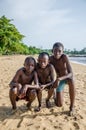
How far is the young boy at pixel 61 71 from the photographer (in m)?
5.03

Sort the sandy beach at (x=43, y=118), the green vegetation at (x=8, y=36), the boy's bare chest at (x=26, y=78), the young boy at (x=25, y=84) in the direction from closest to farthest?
the sandy beach at (x=43, y=118)
the young boy at (x=25, y=84)
the boy's bare chest at (x=26, y=78)
the green vegetation at (x=8, y=36)

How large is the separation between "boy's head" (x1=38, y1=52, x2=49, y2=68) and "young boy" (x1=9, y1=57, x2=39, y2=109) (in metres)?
0.13

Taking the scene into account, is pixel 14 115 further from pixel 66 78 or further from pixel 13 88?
pixel 66 78

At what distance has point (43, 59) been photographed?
498 centimetres

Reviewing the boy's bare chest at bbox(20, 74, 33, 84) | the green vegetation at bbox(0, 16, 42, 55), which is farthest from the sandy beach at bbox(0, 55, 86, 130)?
the green vegetation at bbox(0, 16, 42, 55)

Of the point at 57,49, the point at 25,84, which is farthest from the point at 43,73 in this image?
the point at 57,49

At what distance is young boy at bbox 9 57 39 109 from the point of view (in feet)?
16.0

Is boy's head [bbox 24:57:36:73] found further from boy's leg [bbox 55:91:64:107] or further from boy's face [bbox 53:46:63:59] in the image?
boy's leg [bbox 55:91:64:107]

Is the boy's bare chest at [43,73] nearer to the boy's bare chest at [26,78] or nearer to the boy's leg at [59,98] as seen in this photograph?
the boy's bare chest at [26,78]

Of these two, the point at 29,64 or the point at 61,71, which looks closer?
the point at 29,64

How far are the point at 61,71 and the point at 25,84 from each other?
0.81 meters

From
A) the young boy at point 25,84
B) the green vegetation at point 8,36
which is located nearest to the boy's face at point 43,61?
the young boy at point 25,84

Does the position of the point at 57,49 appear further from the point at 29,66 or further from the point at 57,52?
the point at 29,66

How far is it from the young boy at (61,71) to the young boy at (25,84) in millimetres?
470
